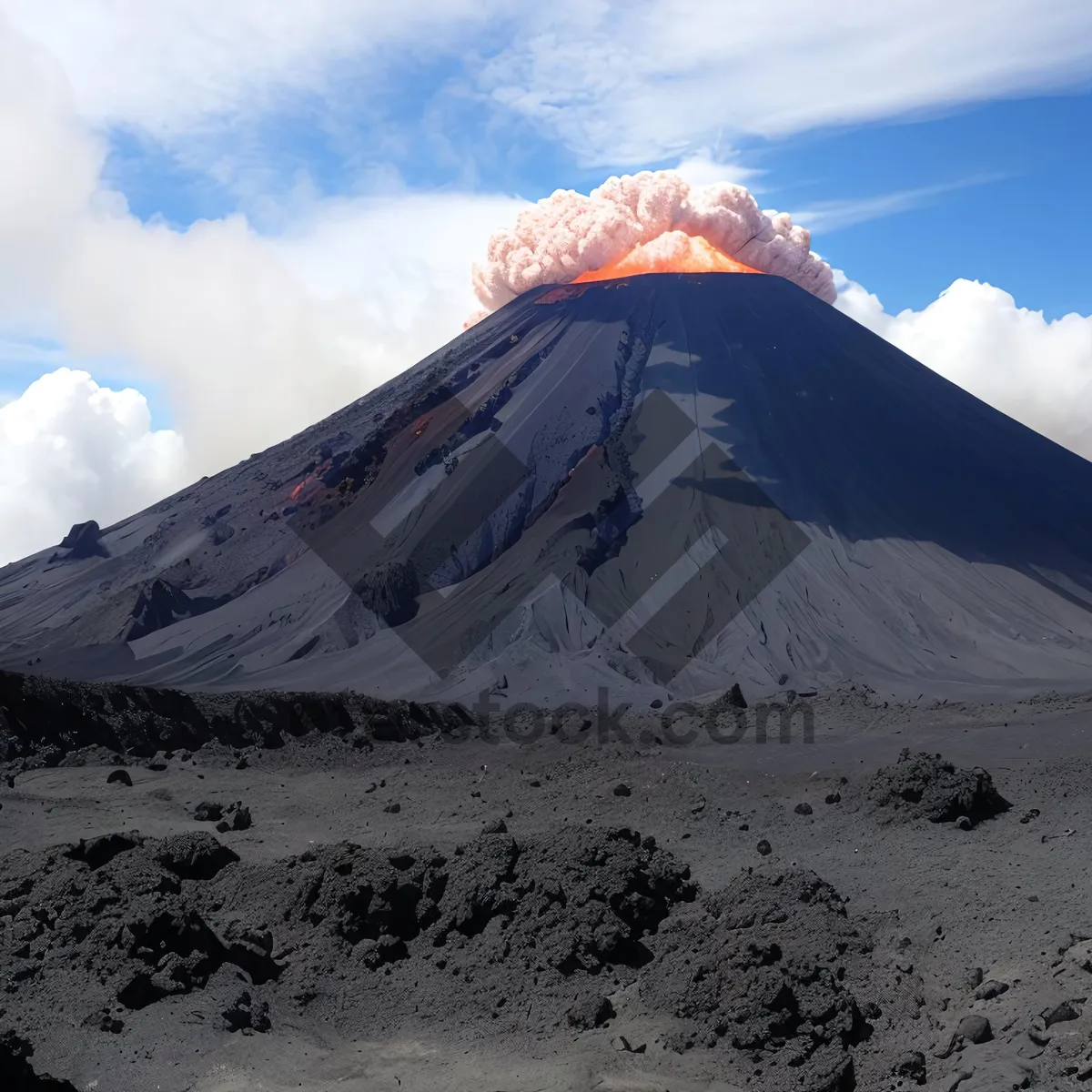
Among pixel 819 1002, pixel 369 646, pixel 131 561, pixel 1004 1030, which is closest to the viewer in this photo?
pixel 1004 1030

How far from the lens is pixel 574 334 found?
4281 cm

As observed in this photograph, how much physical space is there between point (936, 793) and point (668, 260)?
109ft

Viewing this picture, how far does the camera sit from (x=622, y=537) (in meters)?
33.5

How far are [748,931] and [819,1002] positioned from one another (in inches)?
54.7

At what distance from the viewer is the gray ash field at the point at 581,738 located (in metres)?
10.9

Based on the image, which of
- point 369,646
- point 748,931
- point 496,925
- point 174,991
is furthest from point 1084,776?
point 369,646

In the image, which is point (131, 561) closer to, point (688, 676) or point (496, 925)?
point (688, 676)

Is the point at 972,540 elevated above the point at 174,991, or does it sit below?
above

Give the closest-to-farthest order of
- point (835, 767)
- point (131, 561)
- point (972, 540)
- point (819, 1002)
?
1. point (819, 1002)
2. point (835, 767)
3. point (972, 540)
4. point (131, 561)

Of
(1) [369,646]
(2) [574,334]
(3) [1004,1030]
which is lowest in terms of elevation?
(3) [1004,1030]

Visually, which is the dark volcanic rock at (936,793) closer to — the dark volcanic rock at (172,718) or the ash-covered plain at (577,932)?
the ash-covered plain at (577,932)

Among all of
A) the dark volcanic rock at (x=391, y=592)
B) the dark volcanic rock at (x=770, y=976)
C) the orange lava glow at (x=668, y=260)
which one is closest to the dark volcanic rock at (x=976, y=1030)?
the dark volcanic rock at (x=770, y=976)

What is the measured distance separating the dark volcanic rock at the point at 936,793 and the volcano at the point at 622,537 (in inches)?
394

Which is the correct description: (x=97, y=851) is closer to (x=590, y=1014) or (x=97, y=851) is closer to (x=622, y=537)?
(x=590, y=1014)
